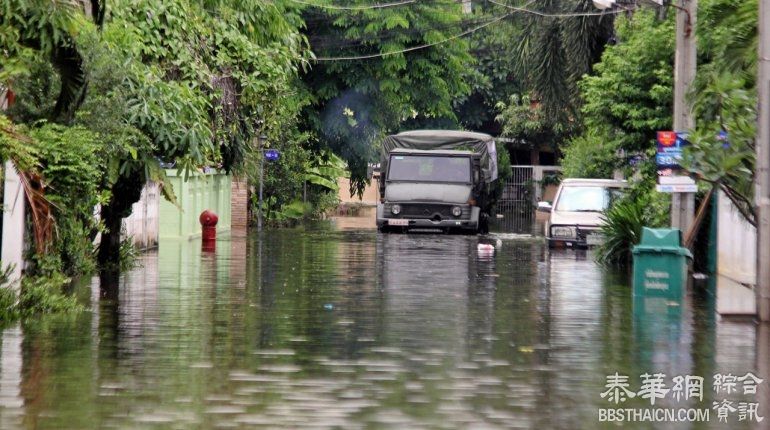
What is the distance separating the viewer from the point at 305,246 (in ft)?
98.9

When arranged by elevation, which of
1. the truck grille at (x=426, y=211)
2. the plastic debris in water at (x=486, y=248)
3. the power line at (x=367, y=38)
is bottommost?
the plastic debris in water at (x=486, y=248)

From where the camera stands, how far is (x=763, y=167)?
49.7ft

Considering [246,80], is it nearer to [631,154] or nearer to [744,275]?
[744,275]

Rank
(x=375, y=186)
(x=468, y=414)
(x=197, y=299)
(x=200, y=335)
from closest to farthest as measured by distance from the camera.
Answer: (x=468, y=414) < (x=200, y=335) < (x=197, y=299) < (x=375, y=186)

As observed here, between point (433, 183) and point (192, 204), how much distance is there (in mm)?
8460

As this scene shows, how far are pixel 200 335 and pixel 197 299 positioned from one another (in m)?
3.73

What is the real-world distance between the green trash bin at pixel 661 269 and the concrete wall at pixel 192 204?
1261 cm

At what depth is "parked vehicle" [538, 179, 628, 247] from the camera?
2967cm

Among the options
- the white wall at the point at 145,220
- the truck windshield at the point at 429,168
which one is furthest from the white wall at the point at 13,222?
the truck windshield at the point at 429,168

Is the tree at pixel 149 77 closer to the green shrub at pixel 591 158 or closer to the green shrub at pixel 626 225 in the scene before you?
the green shrub at pixel 626 225

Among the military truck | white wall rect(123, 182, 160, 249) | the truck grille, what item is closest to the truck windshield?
the military truck

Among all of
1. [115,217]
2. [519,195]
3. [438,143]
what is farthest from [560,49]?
[519,195]

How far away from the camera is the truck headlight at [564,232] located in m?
29.8

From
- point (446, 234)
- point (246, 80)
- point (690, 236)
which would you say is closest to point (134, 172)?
point (246, 80)
